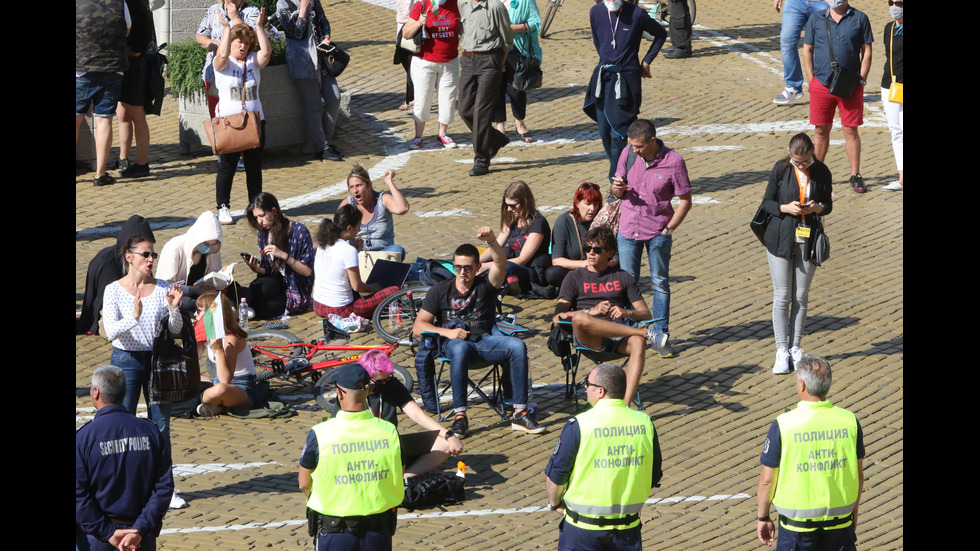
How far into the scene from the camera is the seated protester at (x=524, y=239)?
1211 centimetres

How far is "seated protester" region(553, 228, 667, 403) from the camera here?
995cm

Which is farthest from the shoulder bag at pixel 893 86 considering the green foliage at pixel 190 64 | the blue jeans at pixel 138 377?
the blue jeans at pixel 138 377

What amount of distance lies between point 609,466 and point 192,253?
518cm

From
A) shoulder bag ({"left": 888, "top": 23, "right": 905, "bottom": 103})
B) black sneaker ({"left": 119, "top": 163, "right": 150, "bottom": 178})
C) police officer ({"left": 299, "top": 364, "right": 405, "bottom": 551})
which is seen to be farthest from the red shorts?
police officer ({"left": 299, "top": 364, "right": 405, "bottom": 551})

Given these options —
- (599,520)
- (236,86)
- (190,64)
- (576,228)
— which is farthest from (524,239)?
(599,520)

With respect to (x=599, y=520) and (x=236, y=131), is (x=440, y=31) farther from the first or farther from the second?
(x=599, y=520)

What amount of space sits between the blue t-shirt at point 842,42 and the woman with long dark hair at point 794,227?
4244 millimetres

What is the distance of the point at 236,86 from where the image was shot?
1375cm

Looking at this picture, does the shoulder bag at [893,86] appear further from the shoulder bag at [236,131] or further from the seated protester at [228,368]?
the seated protester at [228,368]

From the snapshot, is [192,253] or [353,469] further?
[192,253]

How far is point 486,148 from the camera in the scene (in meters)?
15.5

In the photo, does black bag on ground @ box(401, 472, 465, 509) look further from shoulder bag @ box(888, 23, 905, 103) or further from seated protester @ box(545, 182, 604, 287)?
shoulder bag @ box(888, 23, 905, 103)

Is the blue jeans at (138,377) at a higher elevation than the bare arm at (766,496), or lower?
higher
